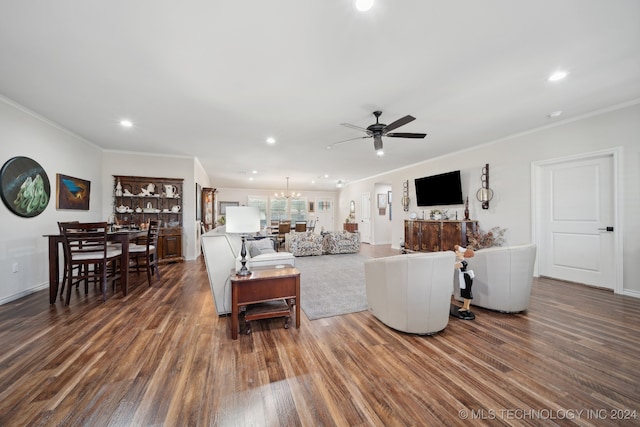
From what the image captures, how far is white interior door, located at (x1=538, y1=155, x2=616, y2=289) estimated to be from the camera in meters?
3.53

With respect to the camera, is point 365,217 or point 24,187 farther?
point 365,217

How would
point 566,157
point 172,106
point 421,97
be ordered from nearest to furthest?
point 421,97 < point 172,106 < point 566,157

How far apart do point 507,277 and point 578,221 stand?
2.35 meters

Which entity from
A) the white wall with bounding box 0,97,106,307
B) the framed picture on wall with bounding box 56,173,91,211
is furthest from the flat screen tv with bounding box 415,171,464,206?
the framed picture on wall with bounding box 56,173,91,211

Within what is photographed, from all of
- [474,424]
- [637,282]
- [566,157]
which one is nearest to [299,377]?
[474,424]

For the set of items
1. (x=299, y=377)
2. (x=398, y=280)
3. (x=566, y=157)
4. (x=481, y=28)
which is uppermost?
(x=481, y=28)

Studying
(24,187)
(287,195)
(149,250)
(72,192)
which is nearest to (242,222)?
(149,250)

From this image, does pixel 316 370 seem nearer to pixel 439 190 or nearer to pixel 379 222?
pixel 439 190

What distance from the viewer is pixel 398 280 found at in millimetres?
2271

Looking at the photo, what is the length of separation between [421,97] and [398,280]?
88.4 inches

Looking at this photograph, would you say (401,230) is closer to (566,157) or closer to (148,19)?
(566,157)

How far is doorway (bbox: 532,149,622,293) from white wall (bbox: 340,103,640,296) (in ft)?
0.32

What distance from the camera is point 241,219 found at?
246 centimetres

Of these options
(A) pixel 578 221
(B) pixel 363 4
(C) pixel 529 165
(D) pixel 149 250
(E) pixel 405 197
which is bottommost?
(D) pixel 149 250
